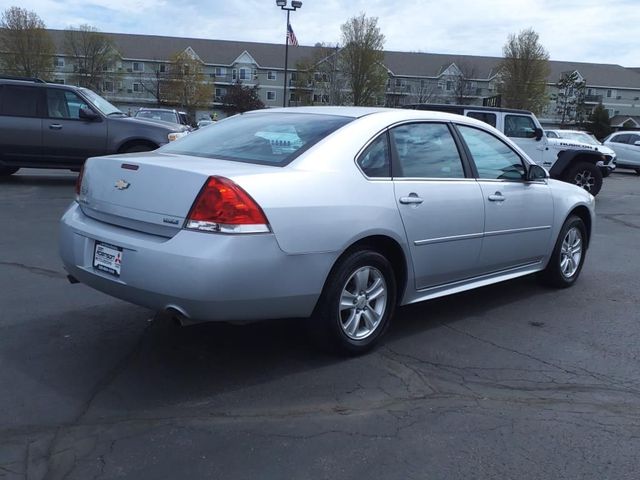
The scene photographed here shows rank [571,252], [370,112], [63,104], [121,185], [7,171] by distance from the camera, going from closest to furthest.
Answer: [121,185] < [370,112] < [571,252] < [63,104] < [7,171]

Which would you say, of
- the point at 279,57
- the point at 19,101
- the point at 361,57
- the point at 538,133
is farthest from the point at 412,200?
the point at 279,57

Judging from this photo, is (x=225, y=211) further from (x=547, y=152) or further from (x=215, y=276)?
(x=547, y=152)

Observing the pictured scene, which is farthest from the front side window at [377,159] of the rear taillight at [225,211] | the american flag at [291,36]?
the american flag at [291,36]

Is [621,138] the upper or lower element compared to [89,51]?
lower

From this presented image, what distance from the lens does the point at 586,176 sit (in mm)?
14078

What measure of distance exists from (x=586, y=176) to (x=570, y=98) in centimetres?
7412

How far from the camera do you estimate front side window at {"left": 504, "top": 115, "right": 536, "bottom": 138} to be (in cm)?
1376

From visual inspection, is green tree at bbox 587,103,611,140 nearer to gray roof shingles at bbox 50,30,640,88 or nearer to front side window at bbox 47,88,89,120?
gray roof shingles at bbox 50,30,640,88

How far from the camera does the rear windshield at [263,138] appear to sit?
396 cm

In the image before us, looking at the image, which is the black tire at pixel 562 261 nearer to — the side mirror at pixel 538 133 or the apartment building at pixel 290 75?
the side mirror at pixel 538 133

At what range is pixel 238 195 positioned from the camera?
3.35m

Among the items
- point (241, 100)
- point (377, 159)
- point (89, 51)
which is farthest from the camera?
point (89, 51)

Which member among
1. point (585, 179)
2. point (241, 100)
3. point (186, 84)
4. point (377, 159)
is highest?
point (186, 84)

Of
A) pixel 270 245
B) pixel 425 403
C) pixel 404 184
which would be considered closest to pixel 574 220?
pixel 404 184
